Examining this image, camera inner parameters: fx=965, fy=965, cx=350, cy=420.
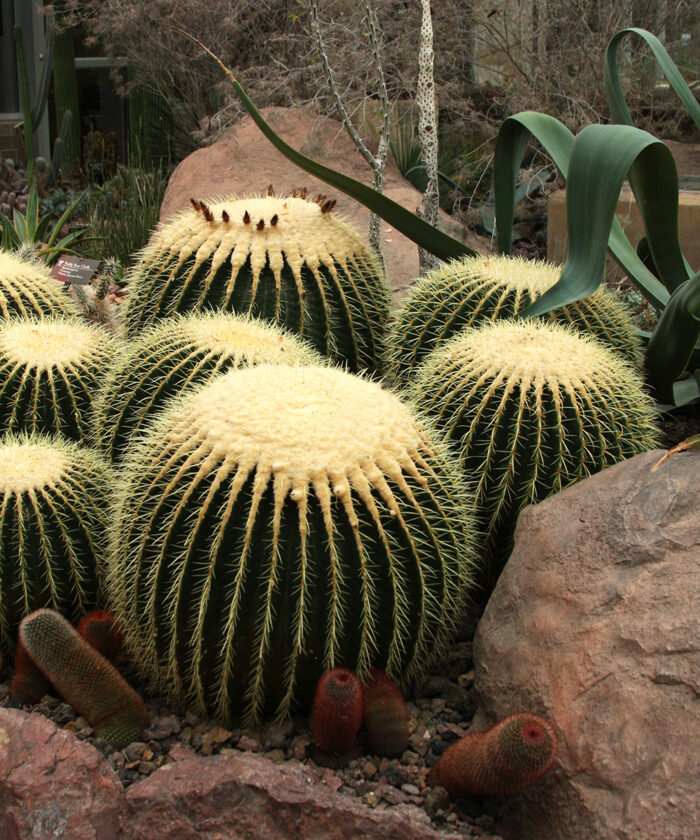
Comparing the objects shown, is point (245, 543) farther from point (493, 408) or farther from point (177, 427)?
point (493, 408)

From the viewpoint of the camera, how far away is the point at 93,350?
3025 millimetres

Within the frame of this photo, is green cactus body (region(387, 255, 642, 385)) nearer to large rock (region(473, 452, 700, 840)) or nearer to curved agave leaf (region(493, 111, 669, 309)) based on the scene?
curved agave leaf (region(493, 111, 669, 309))

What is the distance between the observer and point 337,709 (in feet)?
6.09

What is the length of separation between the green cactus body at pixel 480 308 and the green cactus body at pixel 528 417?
0.39 meters

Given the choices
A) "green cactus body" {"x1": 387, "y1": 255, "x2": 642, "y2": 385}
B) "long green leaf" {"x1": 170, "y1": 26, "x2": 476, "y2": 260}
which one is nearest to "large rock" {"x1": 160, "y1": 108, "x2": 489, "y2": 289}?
"long green leaf" {"x1": 170, "y1": 26, "x2": 476, "y2": 260}

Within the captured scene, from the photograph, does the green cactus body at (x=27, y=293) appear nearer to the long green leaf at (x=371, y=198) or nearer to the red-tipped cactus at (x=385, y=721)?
the long green leaf at (x=371, y=198)

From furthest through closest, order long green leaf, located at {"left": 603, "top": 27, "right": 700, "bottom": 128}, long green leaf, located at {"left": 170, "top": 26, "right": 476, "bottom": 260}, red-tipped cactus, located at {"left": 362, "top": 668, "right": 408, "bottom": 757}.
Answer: long green leaf, located at {"left": 603, "top": 27, "right": 700, "bottom": 128}, long green leaf, located at {"left": 170, "top": 26, "right": 476, "bottom": 260}, red-tipped cactus, located at {"left": 362, "top": 668, "right": 408, "bottom": 757}

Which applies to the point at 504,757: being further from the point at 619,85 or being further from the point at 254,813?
the point at 619,85

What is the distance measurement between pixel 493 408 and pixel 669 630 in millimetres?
816

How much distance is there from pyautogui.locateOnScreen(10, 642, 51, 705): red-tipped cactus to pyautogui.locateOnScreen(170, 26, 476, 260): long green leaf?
1.90 metres

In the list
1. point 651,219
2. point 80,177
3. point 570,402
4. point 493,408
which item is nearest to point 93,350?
point 493,408

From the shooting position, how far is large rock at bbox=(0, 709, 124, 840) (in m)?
1.65

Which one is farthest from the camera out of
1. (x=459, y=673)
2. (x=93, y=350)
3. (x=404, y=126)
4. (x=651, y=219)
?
(x=404, y=126)

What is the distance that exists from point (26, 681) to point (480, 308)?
166cm
